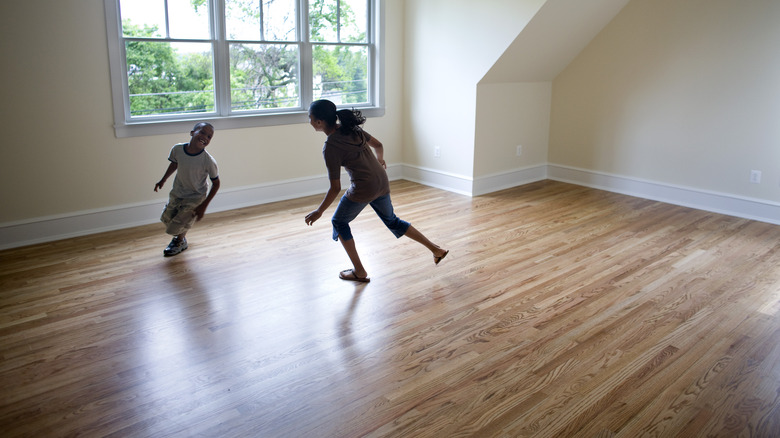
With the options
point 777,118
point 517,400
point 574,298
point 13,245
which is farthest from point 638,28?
point 13,245

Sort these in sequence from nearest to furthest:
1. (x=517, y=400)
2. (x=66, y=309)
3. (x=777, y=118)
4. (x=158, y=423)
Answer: (x=158, y=423) → (x=517, y=400) → (x=66, y=309) → (x=777, y=118)

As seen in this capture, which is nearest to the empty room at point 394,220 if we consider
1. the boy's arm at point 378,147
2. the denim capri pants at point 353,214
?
the denim capri pants at point 353,214

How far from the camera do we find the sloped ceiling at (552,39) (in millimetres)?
5059

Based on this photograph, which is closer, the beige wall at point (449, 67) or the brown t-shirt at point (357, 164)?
the brown t-shirt at point (357, 164)

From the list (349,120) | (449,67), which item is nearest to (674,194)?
(449,67)

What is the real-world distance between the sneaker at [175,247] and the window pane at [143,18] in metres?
1.65

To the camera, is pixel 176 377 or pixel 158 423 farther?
pixel 176 377

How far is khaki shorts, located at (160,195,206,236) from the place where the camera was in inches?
157

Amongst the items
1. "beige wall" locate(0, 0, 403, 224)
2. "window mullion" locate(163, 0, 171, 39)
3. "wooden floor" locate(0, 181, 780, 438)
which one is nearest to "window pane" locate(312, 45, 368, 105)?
"beige wall" locate(0, 0, 403, 224)

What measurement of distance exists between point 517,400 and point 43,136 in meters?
3.74

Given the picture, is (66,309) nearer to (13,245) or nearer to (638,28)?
(13,245)

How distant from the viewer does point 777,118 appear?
15.8 ft

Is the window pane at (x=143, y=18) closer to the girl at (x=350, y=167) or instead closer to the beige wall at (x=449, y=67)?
the girl at (x=350, y=167)

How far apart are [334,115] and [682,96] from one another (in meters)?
3.76
